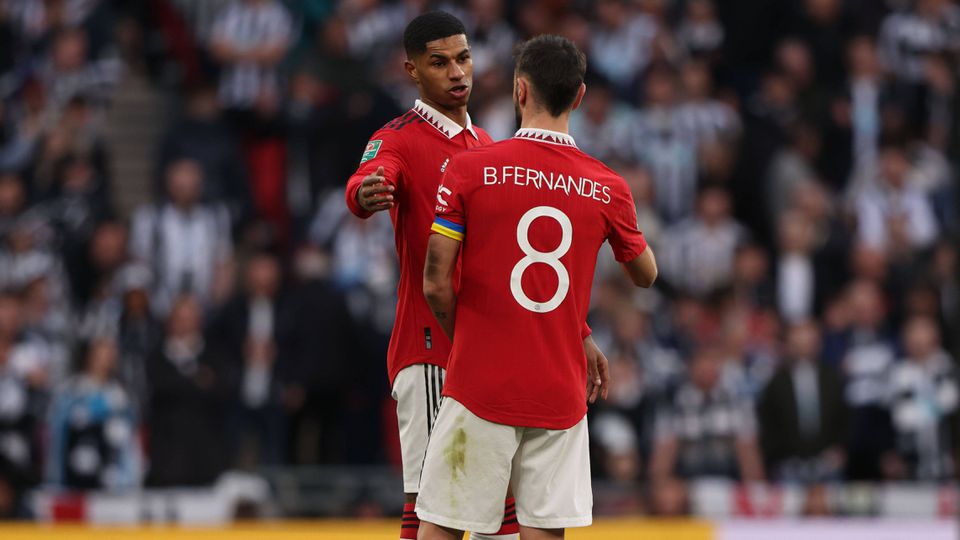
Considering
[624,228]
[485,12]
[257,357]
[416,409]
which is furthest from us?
[485,12]

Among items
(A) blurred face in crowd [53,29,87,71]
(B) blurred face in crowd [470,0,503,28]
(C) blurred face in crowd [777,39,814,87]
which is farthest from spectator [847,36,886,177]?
(A) blurred face in crowd [53,29,87,71]

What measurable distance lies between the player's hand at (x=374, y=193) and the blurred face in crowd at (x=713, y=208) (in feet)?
31.0

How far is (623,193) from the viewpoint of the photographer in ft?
20.3

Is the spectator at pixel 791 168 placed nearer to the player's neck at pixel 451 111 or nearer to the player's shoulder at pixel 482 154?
the player's neck at pixel 451 111

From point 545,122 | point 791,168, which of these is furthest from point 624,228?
point 791,168

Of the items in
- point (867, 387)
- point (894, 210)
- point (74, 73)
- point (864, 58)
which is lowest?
point (867, 387)

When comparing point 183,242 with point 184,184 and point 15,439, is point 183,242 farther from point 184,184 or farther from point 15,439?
point 15,439

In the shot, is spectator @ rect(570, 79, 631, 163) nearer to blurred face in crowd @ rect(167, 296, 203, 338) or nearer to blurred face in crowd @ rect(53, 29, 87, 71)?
blurred face in crowd @ rect(167, 296, 203, 338)

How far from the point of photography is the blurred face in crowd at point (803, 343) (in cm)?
1338

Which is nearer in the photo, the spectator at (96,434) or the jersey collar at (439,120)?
the jersey collar at (439,120)

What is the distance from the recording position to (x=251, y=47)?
17.1 meters

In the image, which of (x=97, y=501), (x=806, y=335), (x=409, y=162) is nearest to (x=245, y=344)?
(x=97, y=501)

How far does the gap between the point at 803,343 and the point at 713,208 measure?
7.22 ft

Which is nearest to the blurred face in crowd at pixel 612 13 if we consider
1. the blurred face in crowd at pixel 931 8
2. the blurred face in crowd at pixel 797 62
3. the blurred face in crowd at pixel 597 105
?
the blurred face in crowd at pixel 597 105
